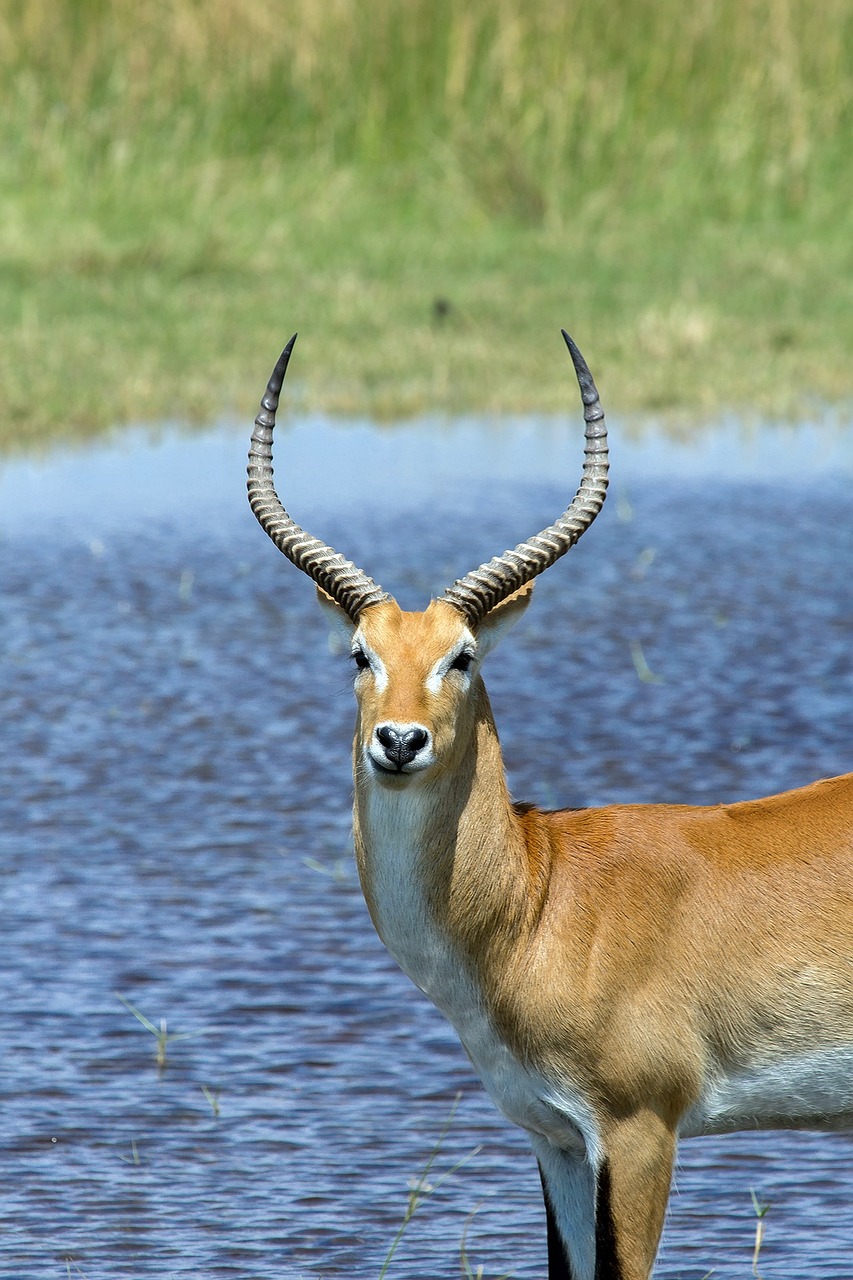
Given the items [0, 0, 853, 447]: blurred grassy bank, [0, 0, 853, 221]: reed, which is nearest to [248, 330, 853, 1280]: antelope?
[0, 0, 853, 447]: blurred grassy bank

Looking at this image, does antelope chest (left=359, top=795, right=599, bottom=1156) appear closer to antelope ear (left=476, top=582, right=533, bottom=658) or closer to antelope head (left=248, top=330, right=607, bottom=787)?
antelope head (left=248, top=330, right=607, bottom=787)

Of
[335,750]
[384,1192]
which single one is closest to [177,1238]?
[384,1192]

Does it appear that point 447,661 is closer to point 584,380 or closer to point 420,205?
point 584,380

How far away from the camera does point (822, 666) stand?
7.97m

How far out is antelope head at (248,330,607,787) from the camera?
3748 mm

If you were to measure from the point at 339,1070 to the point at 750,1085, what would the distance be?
1425 mm

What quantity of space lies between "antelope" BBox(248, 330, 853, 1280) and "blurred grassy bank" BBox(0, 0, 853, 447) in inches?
299

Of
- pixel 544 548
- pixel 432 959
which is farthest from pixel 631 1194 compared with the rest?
pixel 544 548

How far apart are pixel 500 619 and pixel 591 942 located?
57 cm

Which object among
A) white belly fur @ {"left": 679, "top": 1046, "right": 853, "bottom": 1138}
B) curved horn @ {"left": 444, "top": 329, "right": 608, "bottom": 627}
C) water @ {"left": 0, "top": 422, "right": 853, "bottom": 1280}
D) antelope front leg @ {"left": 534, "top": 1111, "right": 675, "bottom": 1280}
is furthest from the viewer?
water @ {"left": 0, "top": 422, "right": 853, "bottom": 1280}

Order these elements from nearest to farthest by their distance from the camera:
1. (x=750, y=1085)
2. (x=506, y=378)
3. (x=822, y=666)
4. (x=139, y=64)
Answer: (x=750, y=1085)
(x=822, y=666)
(x=506, y=378)
(x=139, y=64)

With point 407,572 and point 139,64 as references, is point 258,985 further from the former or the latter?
point 139,64

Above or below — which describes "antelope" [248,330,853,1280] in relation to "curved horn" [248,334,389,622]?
below

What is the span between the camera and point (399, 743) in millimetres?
3654
